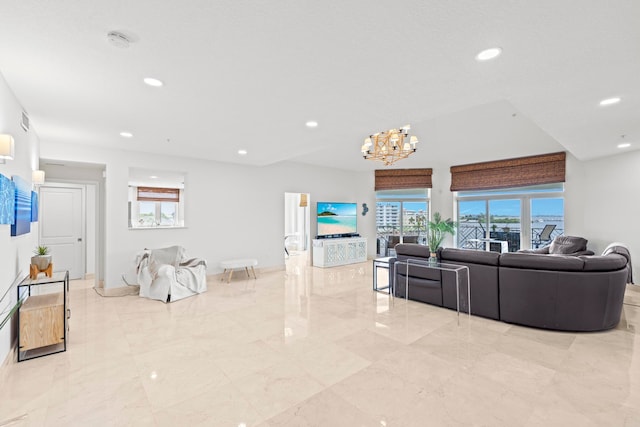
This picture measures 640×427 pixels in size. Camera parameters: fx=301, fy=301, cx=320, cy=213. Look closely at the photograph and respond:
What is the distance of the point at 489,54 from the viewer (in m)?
2.12

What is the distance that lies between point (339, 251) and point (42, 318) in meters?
5.96

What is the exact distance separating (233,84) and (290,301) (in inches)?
126

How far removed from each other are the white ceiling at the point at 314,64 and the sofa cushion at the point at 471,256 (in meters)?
1.72

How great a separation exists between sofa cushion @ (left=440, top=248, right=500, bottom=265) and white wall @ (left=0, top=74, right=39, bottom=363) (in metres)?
4.77

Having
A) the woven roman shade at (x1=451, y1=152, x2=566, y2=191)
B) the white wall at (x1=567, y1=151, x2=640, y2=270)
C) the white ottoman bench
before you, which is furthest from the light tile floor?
the woven roman shade at (x1=451, y1=152, x2=566, y2=191)

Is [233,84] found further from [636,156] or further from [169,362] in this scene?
[636,156]

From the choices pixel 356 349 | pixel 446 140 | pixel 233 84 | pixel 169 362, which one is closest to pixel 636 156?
pixel 446 140

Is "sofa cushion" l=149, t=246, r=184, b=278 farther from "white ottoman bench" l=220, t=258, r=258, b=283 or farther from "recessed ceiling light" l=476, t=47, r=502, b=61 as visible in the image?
"recessed ceiling light" l=476, t=47, r=502, b=61

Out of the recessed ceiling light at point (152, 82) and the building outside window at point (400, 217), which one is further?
the building outside window at point (400, 217)

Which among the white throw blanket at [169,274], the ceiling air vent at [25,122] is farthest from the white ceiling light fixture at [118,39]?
the white throw blanket at [169,274]

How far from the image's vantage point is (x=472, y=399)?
213 cm

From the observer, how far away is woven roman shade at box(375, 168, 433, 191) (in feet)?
27.5

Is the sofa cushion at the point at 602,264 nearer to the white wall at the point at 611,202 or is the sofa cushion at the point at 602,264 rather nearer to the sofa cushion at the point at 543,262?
the sofa cushion at the point at 543,262

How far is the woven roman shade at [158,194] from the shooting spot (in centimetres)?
862
